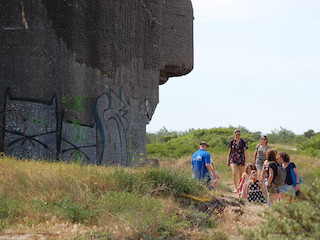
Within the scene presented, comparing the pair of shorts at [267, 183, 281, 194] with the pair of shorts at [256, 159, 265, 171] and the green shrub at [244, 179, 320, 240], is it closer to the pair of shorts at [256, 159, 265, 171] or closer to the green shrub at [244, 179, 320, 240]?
the pair of shorts at [256, 159, 265, 171]

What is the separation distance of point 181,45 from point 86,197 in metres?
7.02

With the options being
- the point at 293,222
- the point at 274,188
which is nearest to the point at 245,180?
the point at 274,188

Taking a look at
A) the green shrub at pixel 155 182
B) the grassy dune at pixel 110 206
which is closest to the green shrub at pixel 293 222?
the grassy dune at pixel 110 206

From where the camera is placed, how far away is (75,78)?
473 inches

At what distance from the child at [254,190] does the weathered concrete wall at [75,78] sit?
2247 mm

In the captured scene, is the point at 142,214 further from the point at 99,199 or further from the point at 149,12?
the point at 149,12

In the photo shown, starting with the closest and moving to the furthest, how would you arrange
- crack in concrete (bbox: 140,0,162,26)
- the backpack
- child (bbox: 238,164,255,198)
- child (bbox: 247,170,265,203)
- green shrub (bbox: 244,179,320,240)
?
green shrub (bbox: 244,179,320,240), the backpack, child (bbox: 247,170,265,203), child (bbox: 238,164,255,198), crack in concrete (bbox: 140,0,162,26)

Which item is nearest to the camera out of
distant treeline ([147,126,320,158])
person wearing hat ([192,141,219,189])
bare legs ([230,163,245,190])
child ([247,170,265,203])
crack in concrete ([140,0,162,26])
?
person wearing hat ([192,141,219,189])

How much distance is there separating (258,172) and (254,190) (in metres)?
0.83

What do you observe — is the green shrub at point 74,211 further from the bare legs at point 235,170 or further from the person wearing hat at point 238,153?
the bare legs at point 235,170


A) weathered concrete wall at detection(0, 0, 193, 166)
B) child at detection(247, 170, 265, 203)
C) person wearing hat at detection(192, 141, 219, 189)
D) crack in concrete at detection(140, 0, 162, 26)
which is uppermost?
crack in concrete at detection(140, 0, 162, 26)

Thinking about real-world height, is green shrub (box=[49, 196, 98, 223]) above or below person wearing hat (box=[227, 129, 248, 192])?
below

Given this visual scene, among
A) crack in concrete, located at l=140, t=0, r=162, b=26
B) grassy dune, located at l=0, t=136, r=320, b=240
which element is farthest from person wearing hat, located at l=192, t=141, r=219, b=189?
crack in concrete, located at l=140, t=0, r=162, b=26

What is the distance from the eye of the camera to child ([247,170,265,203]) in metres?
12.2
